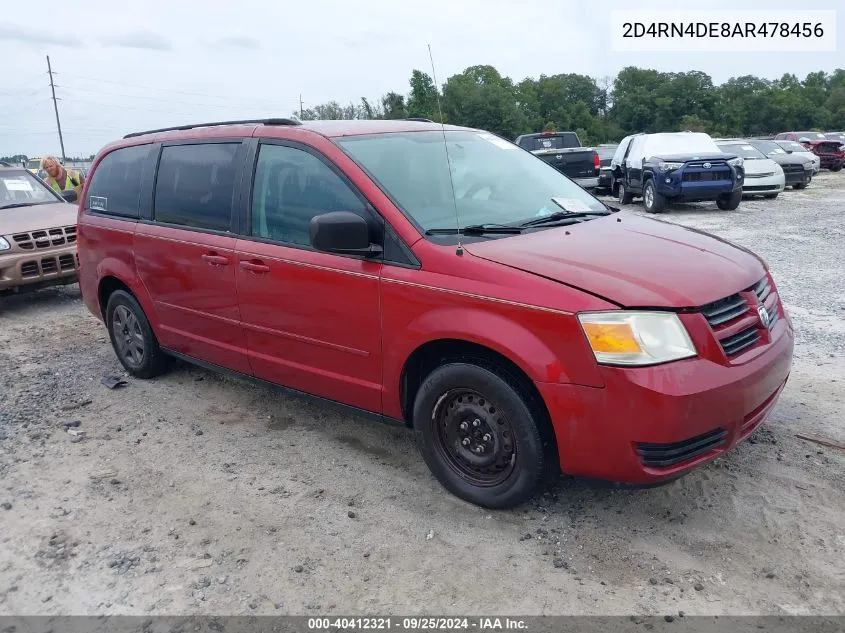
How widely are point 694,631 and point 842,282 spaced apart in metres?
6.36

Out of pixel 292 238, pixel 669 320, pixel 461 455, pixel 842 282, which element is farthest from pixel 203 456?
pixel 842 282

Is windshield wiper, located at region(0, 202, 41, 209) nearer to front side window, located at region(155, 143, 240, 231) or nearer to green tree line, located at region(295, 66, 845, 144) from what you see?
front side window, located at region(155, 143, 240, 231)

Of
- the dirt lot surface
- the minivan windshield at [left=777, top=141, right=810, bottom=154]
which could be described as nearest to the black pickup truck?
the minivan windshield at [left=777, top=141, right=810, bottom=154]

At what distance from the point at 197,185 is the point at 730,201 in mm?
12821

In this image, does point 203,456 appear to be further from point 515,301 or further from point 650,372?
point 650,372

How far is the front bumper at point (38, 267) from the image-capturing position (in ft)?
25.8

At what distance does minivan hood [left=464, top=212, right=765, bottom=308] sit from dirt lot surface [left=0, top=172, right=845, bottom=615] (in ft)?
3.48

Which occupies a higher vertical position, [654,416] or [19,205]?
[19,205]

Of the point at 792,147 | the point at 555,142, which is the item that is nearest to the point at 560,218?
the point at 555,142

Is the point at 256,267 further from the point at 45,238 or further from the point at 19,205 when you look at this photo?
the point at 19,205

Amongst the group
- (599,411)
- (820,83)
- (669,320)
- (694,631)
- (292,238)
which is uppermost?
(820,83)

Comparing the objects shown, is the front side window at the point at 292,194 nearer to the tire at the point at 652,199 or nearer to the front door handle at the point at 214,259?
the front door handle at the point at 214,259

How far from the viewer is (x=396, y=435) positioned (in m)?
4.37

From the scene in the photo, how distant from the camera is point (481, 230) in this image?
3.55 m
